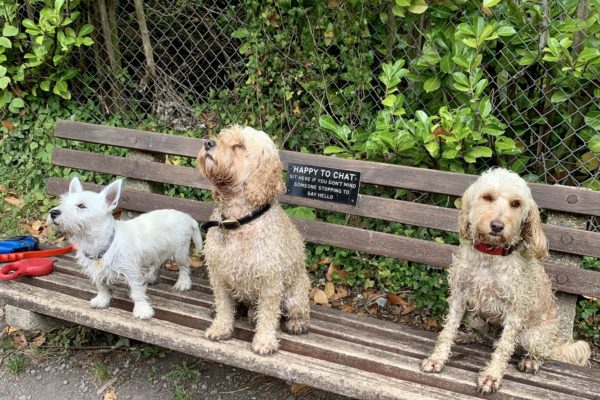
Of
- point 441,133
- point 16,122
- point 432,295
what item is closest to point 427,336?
point 432,295

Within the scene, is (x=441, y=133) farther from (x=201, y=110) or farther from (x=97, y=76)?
(x=97, y=76)

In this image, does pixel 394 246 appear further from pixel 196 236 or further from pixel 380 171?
pixel 196 236

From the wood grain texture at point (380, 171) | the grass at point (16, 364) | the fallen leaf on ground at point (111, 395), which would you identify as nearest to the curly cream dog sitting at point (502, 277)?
the wood grain texture at point (380, 171)

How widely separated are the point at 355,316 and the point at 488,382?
1047 millimetres

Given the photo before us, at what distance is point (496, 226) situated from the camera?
8.44ft

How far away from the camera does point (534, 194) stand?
10.9 ft

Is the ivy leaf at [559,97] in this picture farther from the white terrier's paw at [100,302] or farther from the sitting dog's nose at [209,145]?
the white terrier's paw at [100,302]

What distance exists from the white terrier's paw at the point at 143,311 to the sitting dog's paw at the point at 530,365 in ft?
7.04

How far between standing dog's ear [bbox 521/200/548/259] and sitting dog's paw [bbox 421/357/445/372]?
2.46 feet

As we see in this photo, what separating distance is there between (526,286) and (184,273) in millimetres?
2230

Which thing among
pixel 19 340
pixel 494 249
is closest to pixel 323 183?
pixel 494 249

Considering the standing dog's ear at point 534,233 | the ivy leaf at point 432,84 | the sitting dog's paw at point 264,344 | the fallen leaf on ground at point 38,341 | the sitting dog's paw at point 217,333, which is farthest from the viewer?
the fallen leaf on ground at point 38,341

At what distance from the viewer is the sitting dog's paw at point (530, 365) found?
2.86 m

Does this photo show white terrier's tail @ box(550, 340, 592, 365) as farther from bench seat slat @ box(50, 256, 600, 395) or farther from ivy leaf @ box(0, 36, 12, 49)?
ivy leaf @ box(0, 36, 12, 49)
